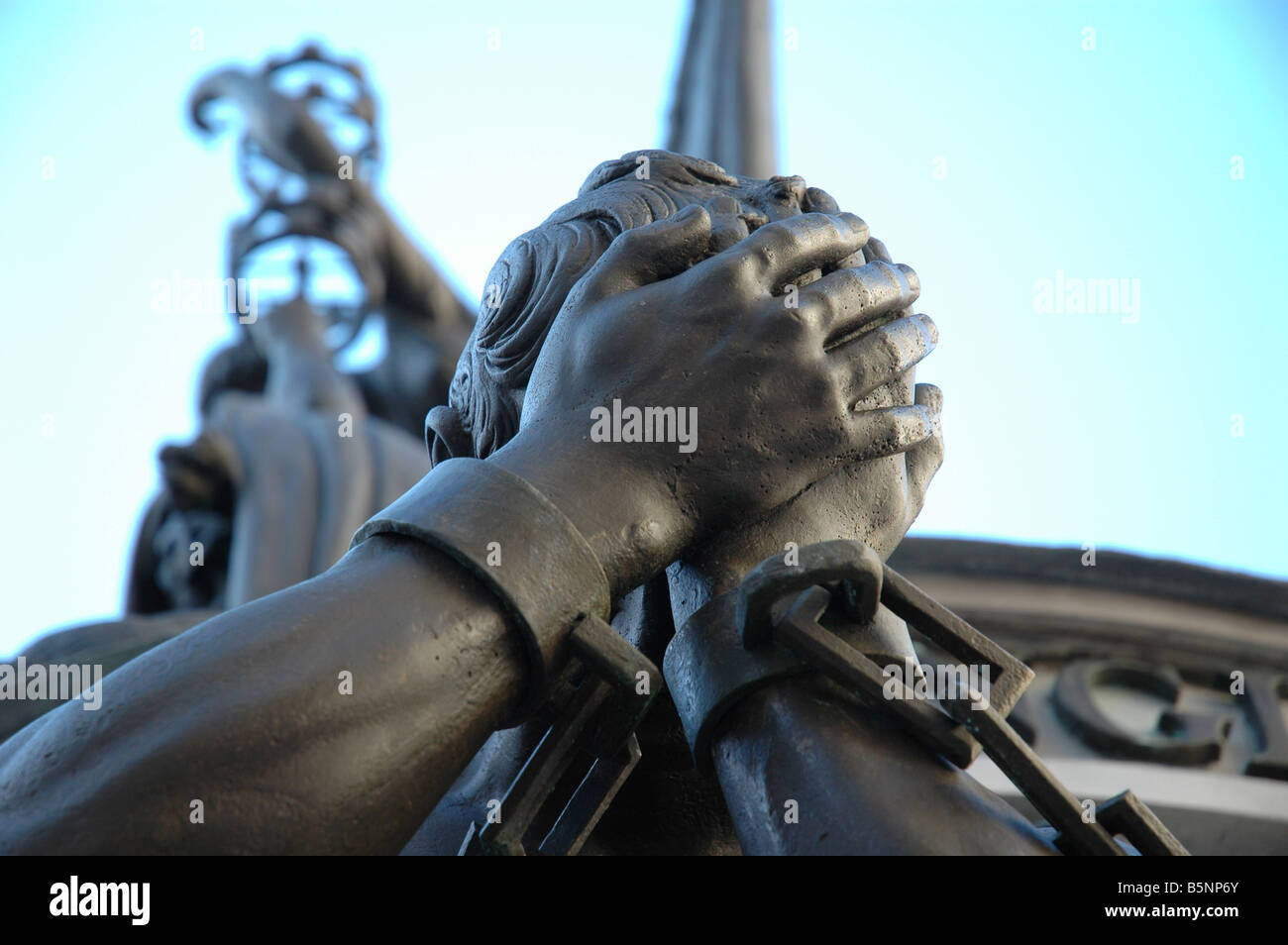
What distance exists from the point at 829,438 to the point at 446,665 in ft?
1.90

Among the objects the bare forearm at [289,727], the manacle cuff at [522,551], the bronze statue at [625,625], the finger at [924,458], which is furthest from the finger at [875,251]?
the bare forearm at [289,727]

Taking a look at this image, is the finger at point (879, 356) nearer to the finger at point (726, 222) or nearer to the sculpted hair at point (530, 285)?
the finger at point (726, 222)

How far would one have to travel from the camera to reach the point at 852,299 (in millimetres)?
2104

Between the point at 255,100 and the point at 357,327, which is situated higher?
the point at 255,100

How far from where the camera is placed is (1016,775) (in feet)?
5.79

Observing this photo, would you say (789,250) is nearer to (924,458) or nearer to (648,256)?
(648,256)

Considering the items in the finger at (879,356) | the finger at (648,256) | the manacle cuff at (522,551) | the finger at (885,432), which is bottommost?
the manacle cuff at (522,551)

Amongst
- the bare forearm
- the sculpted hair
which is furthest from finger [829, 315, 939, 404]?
the bare forearm

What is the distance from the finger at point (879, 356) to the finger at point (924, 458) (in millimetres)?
106

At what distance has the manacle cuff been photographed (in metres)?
1.80

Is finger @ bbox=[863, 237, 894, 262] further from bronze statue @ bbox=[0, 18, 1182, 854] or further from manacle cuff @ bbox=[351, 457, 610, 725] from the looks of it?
manacle cuff @ bbox=[351, 457, 610, 725]

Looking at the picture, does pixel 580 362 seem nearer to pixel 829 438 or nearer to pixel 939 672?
pixel 829 438

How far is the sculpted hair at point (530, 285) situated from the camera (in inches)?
87.2
